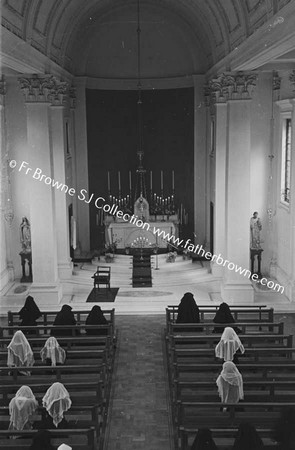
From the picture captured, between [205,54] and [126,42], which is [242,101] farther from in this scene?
Result: [126,42]

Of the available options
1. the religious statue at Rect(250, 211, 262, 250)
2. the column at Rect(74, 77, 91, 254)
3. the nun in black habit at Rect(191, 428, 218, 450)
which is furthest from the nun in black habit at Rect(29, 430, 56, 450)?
the column at Rect(74, 77, 91, 254)

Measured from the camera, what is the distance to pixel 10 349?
10.1 m

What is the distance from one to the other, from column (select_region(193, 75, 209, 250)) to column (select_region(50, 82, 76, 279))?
5.68 meters

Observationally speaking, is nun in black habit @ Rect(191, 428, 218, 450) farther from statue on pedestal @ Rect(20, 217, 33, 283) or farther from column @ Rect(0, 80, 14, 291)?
statue on pedestal @ Rect(20, 217, 33, 283)

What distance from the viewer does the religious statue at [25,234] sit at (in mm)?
18172

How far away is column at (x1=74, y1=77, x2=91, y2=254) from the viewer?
2220 cm

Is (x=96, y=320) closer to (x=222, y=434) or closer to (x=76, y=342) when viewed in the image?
(x=76, y=342)

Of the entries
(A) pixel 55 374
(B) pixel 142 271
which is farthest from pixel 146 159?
(A) pixel 55 374

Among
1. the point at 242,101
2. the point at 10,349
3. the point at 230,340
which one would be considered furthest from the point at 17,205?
the point at 230,340

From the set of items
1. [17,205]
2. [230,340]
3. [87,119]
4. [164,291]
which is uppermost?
[87,119]

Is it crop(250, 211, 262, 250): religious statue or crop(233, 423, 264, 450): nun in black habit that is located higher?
crop(250, 211, 262, 250): religious statue

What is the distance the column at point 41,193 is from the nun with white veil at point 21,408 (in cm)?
825

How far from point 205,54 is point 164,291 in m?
9.28

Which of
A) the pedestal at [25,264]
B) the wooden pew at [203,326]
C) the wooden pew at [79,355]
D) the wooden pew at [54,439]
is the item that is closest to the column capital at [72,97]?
the pedestal at [25,264]
